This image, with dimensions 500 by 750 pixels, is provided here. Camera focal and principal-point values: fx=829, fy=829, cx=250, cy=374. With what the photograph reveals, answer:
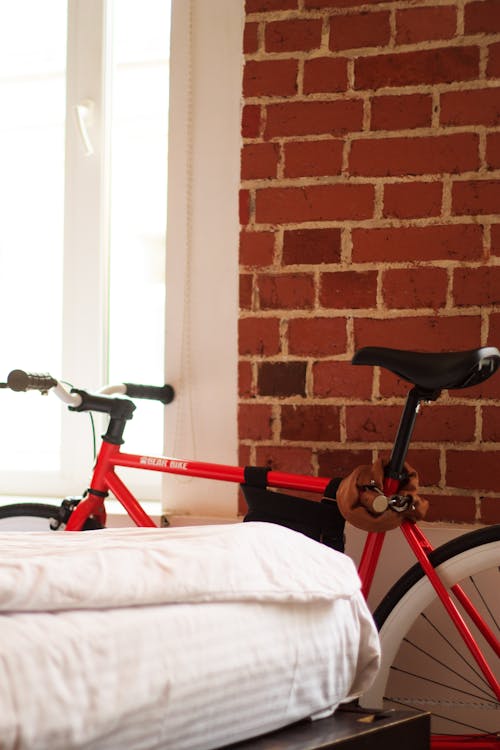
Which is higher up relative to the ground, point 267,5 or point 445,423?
point 267,5

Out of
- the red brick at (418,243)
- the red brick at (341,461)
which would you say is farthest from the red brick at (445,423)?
the red brick at (418,243)

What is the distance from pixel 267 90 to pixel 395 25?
0.35 metres

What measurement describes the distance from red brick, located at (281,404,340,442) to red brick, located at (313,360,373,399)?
4cm

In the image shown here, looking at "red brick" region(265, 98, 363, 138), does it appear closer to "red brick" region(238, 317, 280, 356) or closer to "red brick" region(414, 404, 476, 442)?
"red brick" region(238, 317, 280, 356)

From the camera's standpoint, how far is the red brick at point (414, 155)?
1980 mm

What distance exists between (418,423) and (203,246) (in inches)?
28.6

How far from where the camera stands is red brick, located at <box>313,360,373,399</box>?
2041 mm

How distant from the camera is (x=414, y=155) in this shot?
79.1 inches

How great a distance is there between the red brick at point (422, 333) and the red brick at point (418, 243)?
0.49 feet

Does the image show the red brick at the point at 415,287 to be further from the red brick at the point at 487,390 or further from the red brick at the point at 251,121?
the red brick at the point at 251,121

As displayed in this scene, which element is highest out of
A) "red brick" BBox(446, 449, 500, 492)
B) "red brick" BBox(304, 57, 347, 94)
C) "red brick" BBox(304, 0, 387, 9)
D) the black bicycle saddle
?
"red brick" BBox(304, 0, 387, 9)

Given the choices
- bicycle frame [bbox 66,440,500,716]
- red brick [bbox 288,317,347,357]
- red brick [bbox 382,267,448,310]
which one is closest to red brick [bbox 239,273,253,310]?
red brick [bbox 288,317,347,357]

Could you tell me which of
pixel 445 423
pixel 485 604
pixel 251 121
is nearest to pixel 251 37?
pixel 251 121

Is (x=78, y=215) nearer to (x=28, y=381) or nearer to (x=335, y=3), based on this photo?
(x=28, y=381)
